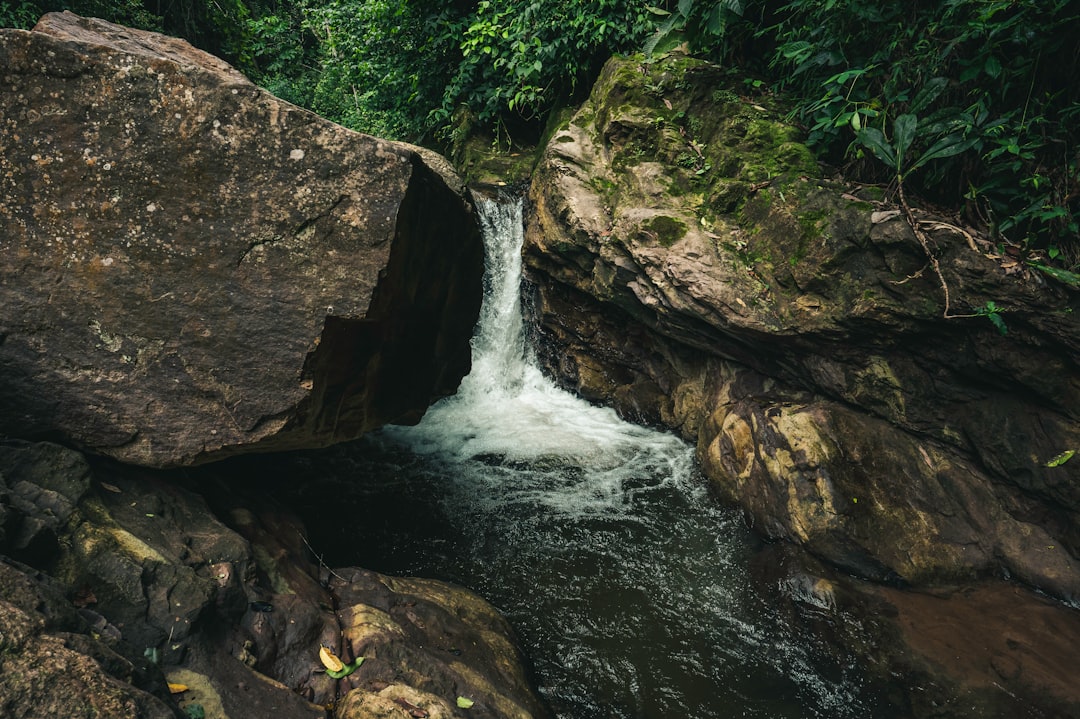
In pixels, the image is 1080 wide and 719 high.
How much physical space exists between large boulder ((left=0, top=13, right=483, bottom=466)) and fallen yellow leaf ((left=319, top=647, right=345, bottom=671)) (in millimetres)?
1179

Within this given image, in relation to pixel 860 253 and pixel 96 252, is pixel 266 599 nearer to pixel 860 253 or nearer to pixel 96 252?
pixel 96 252

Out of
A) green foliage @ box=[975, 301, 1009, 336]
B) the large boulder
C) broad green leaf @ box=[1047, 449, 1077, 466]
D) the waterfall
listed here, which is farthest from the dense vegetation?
the waterfall

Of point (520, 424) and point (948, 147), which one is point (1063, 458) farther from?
point (520, 424)

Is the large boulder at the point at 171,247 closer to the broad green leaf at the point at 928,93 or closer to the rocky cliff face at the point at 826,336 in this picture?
the rocky cliff face at the point at 826,336

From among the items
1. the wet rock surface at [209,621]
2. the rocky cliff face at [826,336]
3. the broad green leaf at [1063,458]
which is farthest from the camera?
the rocky cliff face at [826,336]

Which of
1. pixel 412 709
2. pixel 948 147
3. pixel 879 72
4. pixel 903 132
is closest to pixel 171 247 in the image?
pixel 412 709

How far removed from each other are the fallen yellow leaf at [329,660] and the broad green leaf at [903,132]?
15.6ft

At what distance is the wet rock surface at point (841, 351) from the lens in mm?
4223

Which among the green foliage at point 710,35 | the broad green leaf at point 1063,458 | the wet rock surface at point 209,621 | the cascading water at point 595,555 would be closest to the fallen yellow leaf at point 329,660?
the wet rock surface at point 209,621

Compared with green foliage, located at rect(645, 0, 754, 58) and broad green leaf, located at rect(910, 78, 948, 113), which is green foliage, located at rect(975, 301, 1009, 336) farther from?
green foliage, located at rect(645, 0, 754, 58)

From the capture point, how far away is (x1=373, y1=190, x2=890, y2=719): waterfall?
3623 millimetres

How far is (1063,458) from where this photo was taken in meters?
4.18

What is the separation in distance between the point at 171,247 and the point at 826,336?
15.5 feet

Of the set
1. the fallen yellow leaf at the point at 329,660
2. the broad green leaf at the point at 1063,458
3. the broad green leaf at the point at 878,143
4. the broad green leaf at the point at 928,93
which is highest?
the broad green leaf at the point at 928,93
